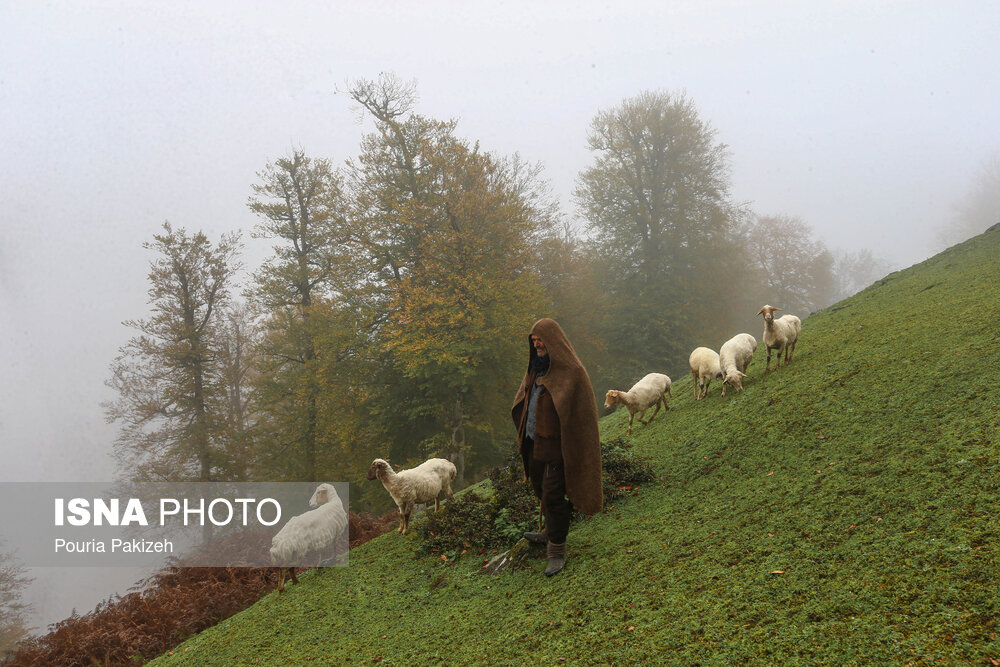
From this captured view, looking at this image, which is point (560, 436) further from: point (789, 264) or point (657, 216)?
point (789, 264)

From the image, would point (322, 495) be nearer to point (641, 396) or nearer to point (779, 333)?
point (641, 396)

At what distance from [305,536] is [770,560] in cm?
660

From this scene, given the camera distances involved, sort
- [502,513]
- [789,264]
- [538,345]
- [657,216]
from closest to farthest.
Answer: [538,345]
[502,513]
[657,216]
[789,264]

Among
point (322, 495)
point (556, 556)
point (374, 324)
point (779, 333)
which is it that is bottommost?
point (556, 556)

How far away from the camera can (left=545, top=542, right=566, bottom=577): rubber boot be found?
5.23 meters

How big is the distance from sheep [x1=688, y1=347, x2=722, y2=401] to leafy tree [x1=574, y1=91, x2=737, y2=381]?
17486mm

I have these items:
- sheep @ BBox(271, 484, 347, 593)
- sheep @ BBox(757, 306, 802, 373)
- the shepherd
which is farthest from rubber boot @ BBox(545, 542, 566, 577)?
sheep @ BBox(757, 306, 802, 373)

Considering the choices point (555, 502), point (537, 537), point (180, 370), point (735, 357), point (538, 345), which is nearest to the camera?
point (555, 502)

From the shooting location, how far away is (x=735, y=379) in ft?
28.9

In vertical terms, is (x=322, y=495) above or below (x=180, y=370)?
below

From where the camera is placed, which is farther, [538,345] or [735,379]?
[735,379]

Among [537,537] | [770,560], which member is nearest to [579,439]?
[537,537]

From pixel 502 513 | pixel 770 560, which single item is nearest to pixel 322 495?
pixel 502 513

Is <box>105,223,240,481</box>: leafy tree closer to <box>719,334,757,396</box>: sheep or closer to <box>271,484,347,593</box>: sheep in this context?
<box>271,484,347,593</box>: sheep
